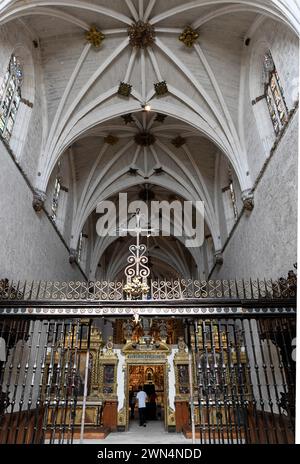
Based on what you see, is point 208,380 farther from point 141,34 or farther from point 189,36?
point 141,34

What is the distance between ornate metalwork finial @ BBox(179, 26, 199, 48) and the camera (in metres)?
13.3

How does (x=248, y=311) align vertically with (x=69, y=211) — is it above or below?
below

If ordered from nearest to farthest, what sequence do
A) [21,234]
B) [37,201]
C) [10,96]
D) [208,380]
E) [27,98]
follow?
[208,380]
[21,234]
[10,96]
[37,201]
[27,98]

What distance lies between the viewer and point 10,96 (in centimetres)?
1197

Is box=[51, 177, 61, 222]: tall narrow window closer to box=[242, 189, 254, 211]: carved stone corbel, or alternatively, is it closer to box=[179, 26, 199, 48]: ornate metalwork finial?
box=[179, 26, 199, 48]: ornate metalwork finial

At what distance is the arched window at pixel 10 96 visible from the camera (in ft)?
37.4

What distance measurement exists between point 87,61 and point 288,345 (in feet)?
39.9

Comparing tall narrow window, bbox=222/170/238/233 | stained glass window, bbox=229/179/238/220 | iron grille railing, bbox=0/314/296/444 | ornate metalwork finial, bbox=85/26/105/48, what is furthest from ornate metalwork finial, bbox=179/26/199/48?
iron grille railing, bbox=0/314/296/444

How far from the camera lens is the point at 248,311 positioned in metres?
7.20
